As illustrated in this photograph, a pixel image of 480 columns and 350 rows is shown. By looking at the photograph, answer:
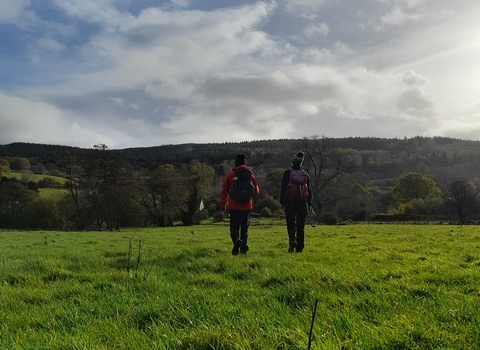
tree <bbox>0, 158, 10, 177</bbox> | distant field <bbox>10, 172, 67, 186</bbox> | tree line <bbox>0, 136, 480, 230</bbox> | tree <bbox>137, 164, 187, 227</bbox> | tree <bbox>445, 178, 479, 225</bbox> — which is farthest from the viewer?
distant field <bbox>10, 172, 67, 186</bbox>

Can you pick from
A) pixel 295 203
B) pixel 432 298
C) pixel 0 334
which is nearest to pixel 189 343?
pixel 0 334

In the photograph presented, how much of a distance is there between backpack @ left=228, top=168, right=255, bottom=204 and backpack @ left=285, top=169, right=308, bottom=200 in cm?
93

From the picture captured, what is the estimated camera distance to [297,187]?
28.5 feet

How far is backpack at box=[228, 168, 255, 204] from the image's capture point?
8.47m

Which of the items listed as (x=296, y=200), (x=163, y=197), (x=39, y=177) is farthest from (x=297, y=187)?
(x=39, y=177)

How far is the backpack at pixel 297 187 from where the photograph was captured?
8648mm

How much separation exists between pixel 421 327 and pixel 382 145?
19413 centimetres

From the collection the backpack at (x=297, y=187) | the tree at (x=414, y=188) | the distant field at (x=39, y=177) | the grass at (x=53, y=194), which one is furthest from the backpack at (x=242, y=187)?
the distant field at (x=39, y=177)

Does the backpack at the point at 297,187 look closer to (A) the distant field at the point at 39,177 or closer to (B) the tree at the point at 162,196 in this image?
(B) the tree at the point at 162,196

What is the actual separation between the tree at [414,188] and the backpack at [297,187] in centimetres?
7150

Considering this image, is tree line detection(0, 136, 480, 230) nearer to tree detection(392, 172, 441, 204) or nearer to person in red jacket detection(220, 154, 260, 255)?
tree detection(392, 172, 441, 204)

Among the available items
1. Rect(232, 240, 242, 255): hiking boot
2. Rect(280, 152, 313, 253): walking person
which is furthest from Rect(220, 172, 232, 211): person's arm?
Rect(280, 152, 313, 253): walking person

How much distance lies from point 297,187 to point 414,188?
72.8m

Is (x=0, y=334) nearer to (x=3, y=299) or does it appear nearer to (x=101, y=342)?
(x=101, y=342)
